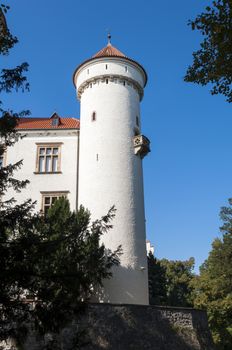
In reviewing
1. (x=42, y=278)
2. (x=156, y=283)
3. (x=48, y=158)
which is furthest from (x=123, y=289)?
(x=156, y=283)

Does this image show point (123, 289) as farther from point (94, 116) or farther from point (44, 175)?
point (94, 116)

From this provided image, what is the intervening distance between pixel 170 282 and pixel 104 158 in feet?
77.6

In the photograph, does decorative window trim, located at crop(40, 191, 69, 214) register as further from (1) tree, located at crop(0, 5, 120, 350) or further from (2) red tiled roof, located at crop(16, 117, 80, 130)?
(1) tree, located at crop(0, 5, 120, 350)

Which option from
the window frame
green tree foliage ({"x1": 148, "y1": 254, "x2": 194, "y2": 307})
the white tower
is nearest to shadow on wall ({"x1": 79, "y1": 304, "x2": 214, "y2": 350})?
the white tower

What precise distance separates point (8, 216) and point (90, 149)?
16.2 metres

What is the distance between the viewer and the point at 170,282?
4244 centimetres

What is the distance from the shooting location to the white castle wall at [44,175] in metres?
23.9

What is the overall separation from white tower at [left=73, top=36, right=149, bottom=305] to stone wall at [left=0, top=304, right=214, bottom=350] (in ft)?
8.01

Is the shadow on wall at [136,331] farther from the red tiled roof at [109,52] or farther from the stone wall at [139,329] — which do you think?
the red tiled roof at [109,52]

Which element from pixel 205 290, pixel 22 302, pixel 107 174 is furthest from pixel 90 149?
pixel 22 302

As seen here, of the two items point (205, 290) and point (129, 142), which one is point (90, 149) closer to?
point (129, 142)

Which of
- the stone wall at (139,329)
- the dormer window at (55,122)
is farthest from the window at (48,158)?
the stone wall at (139,329)

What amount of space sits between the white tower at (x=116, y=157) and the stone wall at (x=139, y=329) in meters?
2.44

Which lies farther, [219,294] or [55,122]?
[219,294]
